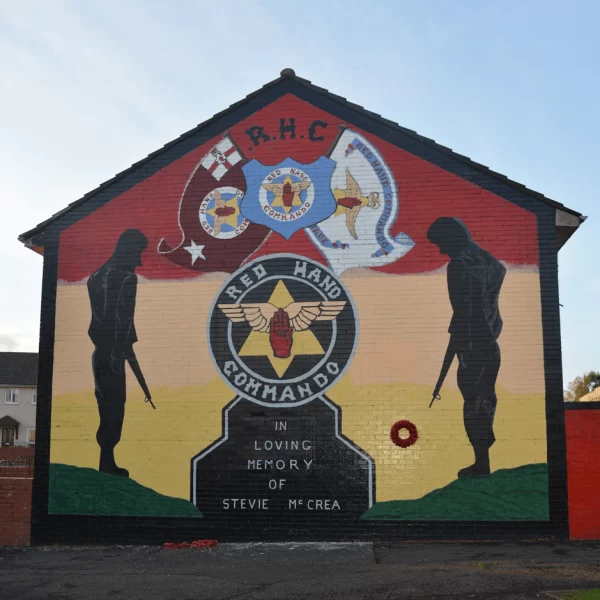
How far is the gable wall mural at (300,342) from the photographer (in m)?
11.9

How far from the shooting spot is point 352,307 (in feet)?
40.6

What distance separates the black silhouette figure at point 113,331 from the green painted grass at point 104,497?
26 centimetres

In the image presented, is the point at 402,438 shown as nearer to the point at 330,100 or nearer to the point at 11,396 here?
the point at 330,100

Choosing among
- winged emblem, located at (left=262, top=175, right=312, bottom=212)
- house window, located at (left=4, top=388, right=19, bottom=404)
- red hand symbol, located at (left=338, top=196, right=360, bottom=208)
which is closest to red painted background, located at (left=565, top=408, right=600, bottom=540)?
red hand symbol, located at (left=338, top=196, right=360, bottom=208)

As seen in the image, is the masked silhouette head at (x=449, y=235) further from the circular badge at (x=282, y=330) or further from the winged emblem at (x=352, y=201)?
the circular badge at (x=282, y=330)

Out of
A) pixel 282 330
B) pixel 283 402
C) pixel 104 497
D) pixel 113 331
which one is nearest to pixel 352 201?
pixel 282 330

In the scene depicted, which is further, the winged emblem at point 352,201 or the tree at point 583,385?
the tree at point 583,385

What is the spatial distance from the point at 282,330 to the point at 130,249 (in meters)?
3.27

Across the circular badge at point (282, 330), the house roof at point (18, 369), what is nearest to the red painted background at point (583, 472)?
the circular badge at point (282, 330)

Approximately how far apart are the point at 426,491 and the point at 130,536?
515 cm

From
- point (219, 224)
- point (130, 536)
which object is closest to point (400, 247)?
point (219, 224)

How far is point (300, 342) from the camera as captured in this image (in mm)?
12383

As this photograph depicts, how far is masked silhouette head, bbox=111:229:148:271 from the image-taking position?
13.1 metres

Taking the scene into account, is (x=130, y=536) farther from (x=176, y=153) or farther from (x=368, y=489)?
(x=176, y=153)
